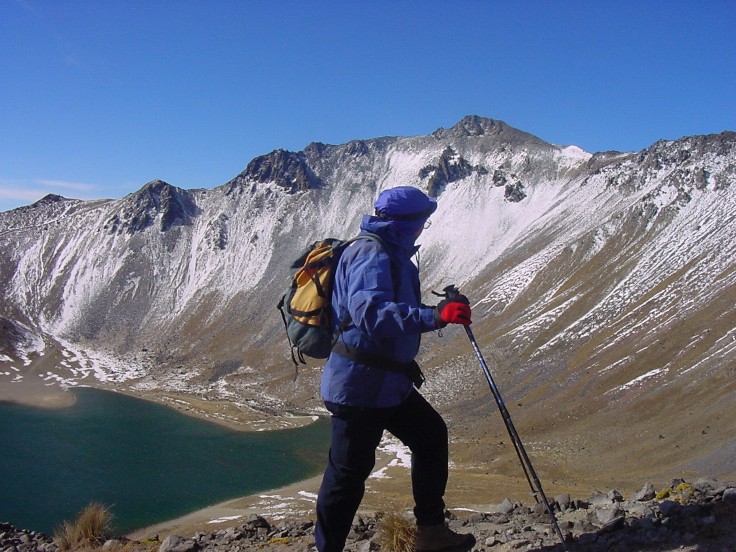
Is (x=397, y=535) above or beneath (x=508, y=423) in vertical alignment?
beneath

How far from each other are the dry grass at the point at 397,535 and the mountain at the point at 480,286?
28106 millimetres

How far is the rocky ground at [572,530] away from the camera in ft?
23.0

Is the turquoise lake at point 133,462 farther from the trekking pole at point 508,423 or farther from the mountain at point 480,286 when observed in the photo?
the trekking pole at point 508,423

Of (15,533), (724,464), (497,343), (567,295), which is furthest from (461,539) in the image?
(567,295)

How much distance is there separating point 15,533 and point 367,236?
11054mm

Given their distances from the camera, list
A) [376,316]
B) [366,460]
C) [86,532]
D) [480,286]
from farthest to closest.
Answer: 1. [480,286]
2. [86,532]
3. [366,460]
4. [376,316]

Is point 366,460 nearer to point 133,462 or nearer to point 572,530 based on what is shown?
point 572,530

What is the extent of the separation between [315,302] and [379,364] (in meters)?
0.90

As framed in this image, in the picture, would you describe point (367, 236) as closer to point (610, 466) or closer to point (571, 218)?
point (610, 466)

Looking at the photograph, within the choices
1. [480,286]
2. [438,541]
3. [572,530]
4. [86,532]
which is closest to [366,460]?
[438,541]

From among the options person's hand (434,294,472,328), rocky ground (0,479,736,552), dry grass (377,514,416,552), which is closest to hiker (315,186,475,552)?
person's hand (434,294,472,328)

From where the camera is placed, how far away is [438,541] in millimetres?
6676

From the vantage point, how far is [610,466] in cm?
4009

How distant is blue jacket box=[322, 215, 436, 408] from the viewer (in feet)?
18.0
